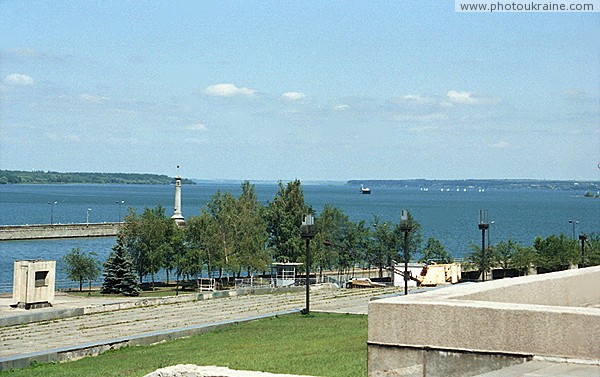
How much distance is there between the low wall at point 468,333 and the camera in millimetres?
6930

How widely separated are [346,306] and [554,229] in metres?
109

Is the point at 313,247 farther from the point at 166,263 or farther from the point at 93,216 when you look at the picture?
the point at 93,216

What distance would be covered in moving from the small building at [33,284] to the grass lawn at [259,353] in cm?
1617

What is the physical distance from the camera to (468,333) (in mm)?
7371

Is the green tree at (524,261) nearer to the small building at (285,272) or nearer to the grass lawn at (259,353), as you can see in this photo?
the small building at (285,272)

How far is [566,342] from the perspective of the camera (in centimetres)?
689

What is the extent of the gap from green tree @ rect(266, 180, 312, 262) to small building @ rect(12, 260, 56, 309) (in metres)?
20.8

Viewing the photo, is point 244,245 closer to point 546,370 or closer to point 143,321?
point 143,321

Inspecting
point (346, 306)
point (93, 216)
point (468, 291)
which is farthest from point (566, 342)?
point (93, 216)

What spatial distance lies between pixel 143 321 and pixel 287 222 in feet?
99.5

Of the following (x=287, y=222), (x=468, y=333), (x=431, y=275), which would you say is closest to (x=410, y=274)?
(x=431, y=275)

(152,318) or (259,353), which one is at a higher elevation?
(259,353)

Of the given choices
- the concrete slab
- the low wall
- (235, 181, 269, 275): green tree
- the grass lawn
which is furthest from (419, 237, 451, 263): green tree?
the concrete slab

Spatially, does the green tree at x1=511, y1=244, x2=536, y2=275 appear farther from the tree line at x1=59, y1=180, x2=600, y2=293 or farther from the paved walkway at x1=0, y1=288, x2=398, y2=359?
the paved walkway at x1=0, y1=288, x2=398, y2=359
